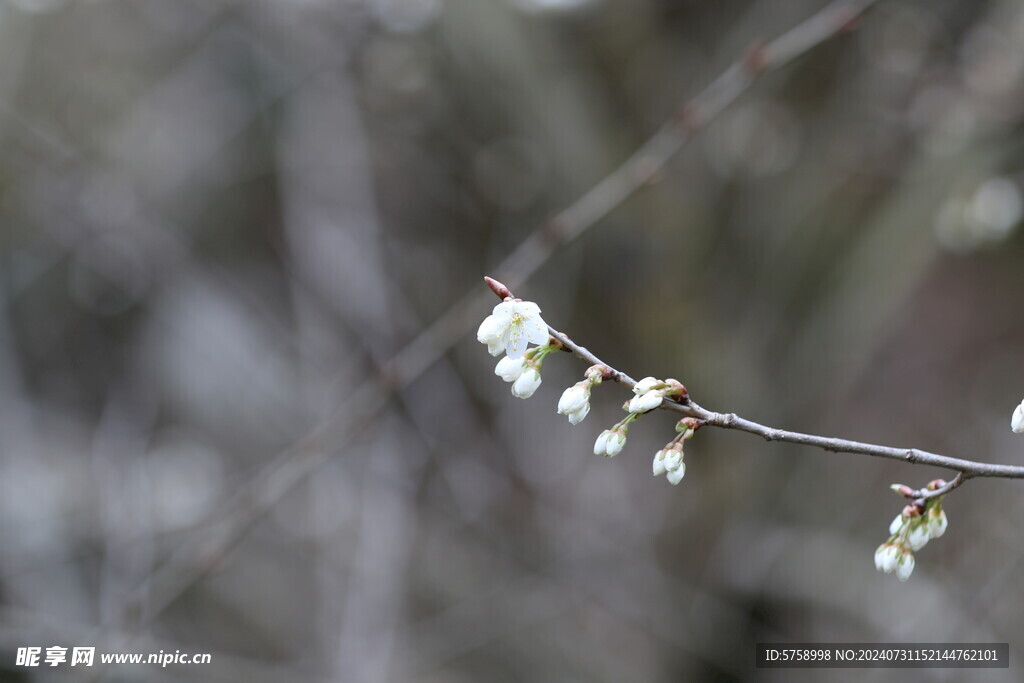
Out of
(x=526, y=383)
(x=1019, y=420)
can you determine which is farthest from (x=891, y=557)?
(x=526, y=383)

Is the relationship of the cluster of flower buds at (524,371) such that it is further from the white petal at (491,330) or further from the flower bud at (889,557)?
the flower bud at (889,557)

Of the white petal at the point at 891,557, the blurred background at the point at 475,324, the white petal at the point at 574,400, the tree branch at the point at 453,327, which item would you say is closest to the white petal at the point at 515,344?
the white petal at the point at 574,400

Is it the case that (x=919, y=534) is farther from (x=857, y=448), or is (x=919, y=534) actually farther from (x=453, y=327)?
(x=453, y=327)

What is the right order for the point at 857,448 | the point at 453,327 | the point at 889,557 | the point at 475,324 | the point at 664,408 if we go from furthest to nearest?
the point at 475,324, the point at 453,327, the point at 889,557, the point at 664,408, the point at 857,448

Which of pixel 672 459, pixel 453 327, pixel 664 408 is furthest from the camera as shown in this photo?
pixel 453 327

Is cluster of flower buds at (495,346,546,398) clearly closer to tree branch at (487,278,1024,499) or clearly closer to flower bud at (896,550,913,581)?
tree branch at (487,278,1024,499)

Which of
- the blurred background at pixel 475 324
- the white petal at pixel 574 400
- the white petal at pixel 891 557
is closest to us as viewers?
the white petal at pixel 574 400

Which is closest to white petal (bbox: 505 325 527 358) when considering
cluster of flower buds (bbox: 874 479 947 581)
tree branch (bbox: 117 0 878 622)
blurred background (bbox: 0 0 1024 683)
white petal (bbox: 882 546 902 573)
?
cluster of flower buds (bbox: 874 479 947 581)

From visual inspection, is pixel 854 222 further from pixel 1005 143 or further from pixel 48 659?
pixel 48 659
